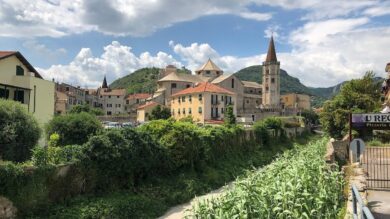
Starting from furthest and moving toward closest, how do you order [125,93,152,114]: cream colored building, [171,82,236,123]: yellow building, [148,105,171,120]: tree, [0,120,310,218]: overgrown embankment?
1. [125,93,152,114]: cream colored building
2. [148,105,171,120]: tree
3. [171,82,236,123]: yellow building
4. [0,120,310,218]: overgrown embankment

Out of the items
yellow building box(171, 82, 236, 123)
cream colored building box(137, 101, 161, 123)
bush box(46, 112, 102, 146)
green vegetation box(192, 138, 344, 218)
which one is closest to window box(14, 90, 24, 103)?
bush box(46, 112, 102, 146)

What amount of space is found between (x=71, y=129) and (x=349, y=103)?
2962cm

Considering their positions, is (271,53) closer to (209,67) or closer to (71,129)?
(209,67)

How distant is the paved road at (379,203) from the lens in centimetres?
1407

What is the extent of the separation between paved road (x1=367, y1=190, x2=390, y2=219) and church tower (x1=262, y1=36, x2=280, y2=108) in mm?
106325

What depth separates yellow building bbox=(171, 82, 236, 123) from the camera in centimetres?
8519

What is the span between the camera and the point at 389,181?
66.6 ft

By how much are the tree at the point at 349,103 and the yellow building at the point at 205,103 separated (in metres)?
37.8

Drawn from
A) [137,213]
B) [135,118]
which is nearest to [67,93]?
[135,118]

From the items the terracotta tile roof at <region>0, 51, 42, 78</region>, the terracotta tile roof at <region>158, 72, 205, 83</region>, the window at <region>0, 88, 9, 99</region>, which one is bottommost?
the window at <region>0, 88, 9, 99</region>

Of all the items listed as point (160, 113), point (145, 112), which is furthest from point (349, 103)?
point (145, 112)

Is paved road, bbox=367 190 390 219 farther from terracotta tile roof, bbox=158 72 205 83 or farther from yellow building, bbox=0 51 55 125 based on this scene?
terracotta tile roof, bbox=158 72 205 83

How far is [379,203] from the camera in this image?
52.0 ft

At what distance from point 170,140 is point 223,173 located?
7.69 metres
